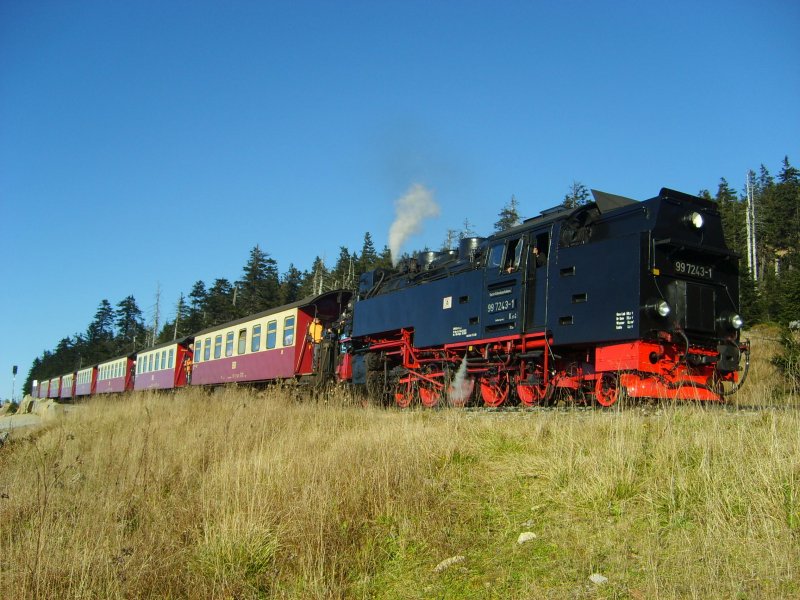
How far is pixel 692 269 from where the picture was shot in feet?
32.9

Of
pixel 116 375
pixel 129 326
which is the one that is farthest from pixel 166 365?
pixel 129 326

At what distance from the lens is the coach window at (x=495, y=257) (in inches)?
462

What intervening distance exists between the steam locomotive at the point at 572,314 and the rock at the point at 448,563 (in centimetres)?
472

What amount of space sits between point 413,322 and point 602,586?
415 inches

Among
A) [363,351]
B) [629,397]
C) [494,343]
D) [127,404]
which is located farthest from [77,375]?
[629,397]

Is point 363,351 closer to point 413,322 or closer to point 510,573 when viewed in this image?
point 413,322

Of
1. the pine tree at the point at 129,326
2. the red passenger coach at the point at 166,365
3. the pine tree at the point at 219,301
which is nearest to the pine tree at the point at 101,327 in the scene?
the pine tree at the point at 129,326

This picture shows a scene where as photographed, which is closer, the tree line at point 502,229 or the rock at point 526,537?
the rock at point 526,537

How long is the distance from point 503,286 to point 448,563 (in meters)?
7.48

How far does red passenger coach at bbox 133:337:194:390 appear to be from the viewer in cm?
2859

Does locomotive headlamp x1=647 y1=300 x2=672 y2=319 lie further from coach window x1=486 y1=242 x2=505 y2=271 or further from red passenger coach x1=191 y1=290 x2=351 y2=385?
red passenger coach x1=191 y1=290 x2=351 y2=385

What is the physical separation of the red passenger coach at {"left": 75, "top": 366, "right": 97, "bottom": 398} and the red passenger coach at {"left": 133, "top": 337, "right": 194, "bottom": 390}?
37.1 feet

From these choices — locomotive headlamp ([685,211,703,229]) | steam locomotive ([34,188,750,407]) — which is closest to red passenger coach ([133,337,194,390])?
steam locomotive ([34,188,750,407])

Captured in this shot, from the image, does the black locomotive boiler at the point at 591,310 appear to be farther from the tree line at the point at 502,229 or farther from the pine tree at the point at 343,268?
the pine tree at the point at 343,268
